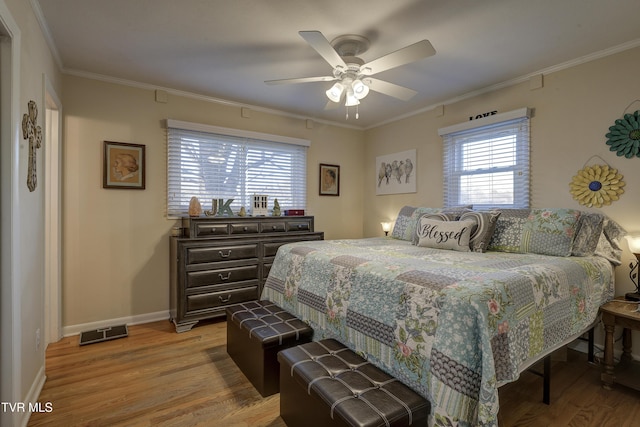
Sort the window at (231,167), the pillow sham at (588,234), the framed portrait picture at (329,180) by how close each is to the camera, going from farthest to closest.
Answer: the framed portrait picture at (329,180) → the window at (231,167) → the pillow sham at (588,234)

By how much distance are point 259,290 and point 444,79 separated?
2.94m

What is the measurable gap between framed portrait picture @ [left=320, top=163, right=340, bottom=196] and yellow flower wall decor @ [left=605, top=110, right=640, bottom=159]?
9.94ft

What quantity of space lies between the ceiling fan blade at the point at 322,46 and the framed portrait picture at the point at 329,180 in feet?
7.76

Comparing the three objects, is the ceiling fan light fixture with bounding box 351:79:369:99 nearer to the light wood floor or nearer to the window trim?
the window trim

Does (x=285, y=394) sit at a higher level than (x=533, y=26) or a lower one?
lower

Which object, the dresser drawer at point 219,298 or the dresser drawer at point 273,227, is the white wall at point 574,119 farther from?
the dresser drawer at point 219,298

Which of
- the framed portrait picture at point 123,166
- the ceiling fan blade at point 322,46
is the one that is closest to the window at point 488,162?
the ceiling fan blade at point 322,46

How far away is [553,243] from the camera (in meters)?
2.33

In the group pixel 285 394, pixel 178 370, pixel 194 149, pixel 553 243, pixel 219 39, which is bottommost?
pixel 178 370

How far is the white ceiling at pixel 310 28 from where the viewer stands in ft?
6.66

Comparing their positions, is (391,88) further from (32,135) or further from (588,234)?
(32,135)

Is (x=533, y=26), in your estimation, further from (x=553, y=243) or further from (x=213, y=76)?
(x=213, y=76)

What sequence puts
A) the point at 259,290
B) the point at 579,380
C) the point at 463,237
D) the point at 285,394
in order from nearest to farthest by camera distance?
the point at 285,394 < the point at 579,380 < the point at 463,237 < the point at 259,290

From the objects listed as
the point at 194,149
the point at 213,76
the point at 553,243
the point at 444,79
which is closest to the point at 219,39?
the point at 213,76
